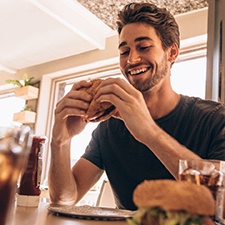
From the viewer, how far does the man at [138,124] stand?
1220mm

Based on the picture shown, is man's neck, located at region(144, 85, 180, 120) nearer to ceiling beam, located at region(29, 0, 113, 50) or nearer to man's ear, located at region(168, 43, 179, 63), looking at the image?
man's ear, located at region(168, 43, 179, 63)

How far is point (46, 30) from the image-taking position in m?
4.46

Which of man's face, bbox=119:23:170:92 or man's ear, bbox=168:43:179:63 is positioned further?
man's ear, bbox=168:43:179:63

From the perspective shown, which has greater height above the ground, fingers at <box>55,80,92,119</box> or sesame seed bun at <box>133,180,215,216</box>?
fingers at <box>55,80,92,119</box>

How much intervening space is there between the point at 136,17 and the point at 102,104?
1.92 ft

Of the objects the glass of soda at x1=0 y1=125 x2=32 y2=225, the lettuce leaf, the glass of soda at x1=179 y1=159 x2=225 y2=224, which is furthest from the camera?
the glass of soda at x1=179 y1=159 x2=225 y2=224

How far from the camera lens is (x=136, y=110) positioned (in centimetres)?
121

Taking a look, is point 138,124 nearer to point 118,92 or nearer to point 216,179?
point 118,92

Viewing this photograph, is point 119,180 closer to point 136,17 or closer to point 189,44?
point 136,17

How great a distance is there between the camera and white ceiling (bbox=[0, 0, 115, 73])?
13.2 feet

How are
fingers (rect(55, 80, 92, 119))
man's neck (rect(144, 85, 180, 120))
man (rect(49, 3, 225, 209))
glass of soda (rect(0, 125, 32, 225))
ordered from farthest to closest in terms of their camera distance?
1. man's neck (rect(144, 85, 180, 120))
2. fingers (rect(55, 80, 92, 119))
3. man (rect(49, 3, 225, 209))
4. glass of soda (rect(0, 125, 32, 225))

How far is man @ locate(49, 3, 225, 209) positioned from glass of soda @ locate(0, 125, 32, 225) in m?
0.69

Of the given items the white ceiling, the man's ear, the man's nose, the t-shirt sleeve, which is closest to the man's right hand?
the man's nose

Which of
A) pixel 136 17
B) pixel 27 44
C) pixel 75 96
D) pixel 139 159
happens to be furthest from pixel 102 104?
pixel 27 44
